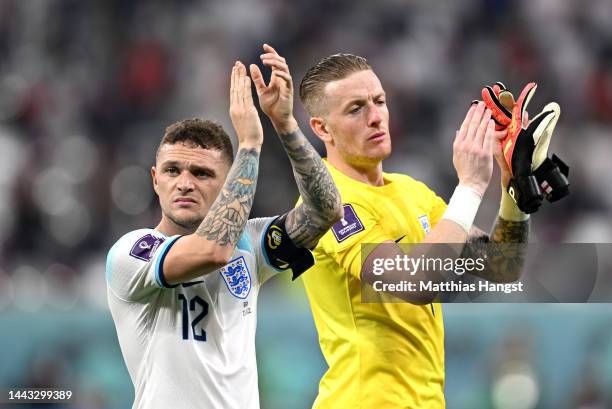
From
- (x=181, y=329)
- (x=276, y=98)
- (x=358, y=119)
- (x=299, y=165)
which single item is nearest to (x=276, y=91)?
(x=276, y=98)

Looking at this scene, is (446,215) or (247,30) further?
(247,30)

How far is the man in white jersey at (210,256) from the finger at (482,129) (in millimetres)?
635

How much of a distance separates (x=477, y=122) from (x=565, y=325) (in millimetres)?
2767

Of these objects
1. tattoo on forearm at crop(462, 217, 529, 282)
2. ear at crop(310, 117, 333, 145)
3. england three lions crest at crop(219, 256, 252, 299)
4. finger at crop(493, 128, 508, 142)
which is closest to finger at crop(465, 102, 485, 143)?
finger at crop(493, 128, 508, 142)

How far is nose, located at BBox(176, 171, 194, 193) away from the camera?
11.6 feet

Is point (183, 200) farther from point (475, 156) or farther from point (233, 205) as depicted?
point (475, 156)

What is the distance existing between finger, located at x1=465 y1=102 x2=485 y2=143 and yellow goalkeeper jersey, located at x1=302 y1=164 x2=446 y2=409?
0.43m

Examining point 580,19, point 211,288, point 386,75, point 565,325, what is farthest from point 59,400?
point 580,19

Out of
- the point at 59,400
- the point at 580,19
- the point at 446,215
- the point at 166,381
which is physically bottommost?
the point at 59,400

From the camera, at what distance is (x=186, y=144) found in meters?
3.64

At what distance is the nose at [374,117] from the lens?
3.95 m

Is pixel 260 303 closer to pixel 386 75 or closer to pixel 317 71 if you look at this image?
pixel 317 71

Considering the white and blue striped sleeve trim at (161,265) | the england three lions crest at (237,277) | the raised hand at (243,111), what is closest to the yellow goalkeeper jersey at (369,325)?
the england three lions crest at (237,277)

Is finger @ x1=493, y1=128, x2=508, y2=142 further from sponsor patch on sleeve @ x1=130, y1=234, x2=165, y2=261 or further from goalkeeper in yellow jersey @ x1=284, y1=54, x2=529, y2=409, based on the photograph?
sponsor patch on sleeve @ x1=130, y1=234, x2=165, y2=261
